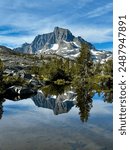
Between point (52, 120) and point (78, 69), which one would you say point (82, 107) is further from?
point (78, 69)

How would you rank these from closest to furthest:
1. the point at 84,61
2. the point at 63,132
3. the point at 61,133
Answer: the point at 61,133 < the point at 63,132 < the point at 84,61

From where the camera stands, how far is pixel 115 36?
37.1 feet

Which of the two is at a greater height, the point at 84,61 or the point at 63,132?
the point at 84,61

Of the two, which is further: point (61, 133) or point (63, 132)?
point (63, 132)

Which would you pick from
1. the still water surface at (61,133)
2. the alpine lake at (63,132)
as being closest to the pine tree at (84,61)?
the alpine lake at (63,132)

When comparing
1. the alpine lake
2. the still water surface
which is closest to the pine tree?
the alpine lake

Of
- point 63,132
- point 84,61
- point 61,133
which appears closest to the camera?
point 61,133

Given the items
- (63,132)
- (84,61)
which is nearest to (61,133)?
(63,132)

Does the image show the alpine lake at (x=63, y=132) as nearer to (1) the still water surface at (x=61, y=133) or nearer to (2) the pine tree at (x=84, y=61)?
(1) the still water surface at (x=61, y=133)

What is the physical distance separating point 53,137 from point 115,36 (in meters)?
26.2

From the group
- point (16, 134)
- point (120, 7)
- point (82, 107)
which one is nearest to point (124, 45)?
point (120, 7)

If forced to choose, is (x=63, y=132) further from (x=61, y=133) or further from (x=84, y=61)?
(x=84, y=61)

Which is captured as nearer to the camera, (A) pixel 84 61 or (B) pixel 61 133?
(B) pixel 61 133

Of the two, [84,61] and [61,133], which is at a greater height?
[84,61]
